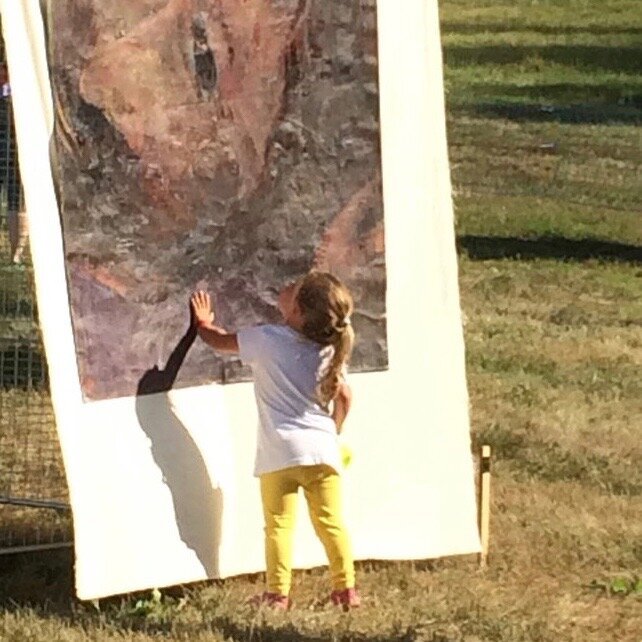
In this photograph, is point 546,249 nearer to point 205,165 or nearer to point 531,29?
point 205,165

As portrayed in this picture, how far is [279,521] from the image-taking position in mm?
6113

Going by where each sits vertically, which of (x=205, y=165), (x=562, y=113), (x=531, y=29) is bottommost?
(x=205, y=165)

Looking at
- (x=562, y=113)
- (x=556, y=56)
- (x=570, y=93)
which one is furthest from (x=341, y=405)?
(x=556, y=56)

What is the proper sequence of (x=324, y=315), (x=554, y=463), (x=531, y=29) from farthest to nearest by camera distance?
1. (x=531, y=29)
2. (x=554, y=463)
3. (x=324, y=315)

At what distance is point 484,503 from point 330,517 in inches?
32.2

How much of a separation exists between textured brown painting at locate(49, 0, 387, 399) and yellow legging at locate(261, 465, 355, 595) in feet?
1.26

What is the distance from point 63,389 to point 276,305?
2.51ft

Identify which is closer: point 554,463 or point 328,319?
point 328,319

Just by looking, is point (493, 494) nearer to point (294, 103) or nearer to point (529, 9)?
point (294, 103)

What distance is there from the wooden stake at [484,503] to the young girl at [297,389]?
0.75 m

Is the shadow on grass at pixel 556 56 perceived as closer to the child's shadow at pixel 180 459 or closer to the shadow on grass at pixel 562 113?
the shadow on grass at pixel 562 113

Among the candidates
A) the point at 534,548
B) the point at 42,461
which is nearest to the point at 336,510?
the point at 534,548

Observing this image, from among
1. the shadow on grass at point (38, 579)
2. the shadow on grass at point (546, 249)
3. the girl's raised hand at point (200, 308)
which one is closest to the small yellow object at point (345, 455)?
the girl's raised hand at point (200, 308)

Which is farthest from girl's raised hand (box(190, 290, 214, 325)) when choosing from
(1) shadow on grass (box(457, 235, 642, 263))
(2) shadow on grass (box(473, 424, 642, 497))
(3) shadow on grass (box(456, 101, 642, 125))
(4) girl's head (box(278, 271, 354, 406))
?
(3) shadow on grass (box(456, 101, 642, 125))
